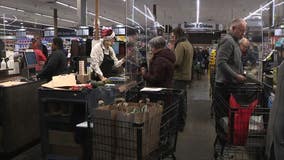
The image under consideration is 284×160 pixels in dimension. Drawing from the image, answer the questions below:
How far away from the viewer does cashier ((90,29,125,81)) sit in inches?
183

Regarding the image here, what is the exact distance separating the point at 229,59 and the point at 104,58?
1816 mm

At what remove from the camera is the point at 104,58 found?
483 cm

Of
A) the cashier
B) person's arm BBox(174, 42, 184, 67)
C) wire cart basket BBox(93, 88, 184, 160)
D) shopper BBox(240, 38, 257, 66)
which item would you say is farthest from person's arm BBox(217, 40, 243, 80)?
shopper BBox(240, 38, 257, 66)

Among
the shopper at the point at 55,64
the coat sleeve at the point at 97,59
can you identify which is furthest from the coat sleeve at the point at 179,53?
the shopper at the point at 55,64

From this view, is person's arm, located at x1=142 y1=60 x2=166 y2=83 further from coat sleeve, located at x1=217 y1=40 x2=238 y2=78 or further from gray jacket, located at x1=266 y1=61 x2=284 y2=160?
gray jacket, located at x1=266 y1=61 x2=284 y2=160

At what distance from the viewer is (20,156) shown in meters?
4.04

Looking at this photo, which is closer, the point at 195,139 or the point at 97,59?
the point at 97,59

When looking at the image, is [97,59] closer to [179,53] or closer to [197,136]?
[179,53]

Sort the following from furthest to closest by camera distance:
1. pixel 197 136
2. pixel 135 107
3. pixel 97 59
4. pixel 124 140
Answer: pixel 197 136 < pixel 97 59 < pixel 135 107 < pixel 124 140

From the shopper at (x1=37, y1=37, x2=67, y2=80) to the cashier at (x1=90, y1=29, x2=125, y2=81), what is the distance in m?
0.63

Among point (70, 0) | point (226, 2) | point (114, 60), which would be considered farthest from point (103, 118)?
point (226, 2)

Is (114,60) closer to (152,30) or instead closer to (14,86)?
(14,86)

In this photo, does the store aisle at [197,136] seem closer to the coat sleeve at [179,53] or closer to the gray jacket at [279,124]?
the coat sleeve at [179,53]

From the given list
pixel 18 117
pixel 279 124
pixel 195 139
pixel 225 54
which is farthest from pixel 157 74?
pixel 279 124
